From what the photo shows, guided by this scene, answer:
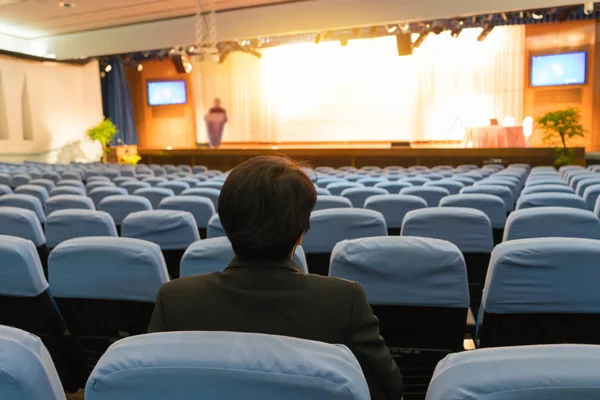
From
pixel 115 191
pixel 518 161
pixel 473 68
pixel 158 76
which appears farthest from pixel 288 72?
pixel 115 191

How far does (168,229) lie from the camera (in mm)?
2951

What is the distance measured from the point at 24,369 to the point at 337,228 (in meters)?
2.00

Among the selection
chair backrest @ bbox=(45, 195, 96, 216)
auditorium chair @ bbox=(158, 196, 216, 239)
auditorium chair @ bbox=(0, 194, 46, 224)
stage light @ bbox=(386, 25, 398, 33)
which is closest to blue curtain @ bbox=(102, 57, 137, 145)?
stage light @ bbox=(386, 25, 398, 33)

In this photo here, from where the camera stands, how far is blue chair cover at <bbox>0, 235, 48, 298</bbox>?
79.0 inches

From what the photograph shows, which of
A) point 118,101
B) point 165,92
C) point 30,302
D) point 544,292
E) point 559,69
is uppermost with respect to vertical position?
point 165,92

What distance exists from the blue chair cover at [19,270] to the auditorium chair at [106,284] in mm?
95

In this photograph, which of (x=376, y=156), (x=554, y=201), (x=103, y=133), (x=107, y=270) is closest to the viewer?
(x=107, y=270)

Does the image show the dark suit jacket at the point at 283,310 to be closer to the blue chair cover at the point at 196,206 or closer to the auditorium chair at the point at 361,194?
the blue chair cover at the point at 196,206

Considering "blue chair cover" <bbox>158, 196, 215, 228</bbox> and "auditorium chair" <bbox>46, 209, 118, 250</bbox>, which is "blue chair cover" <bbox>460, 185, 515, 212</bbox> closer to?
"blue chair cover" <bbox>158, 196, 215, 228</bbox>

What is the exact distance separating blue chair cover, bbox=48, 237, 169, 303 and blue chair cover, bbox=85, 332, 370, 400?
1135 millimetres

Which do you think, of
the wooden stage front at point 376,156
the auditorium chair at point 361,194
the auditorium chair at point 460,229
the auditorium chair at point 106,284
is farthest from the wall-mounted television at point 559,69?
the auditorium chair at point 106,284

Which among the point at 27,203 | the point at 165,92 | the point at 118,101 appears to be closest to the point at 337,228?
the point at 27,203

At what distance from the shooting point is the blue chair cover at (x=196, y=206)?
3896mm

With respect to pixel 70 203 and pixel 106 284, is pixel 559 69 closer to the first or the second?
pixel 70 203
